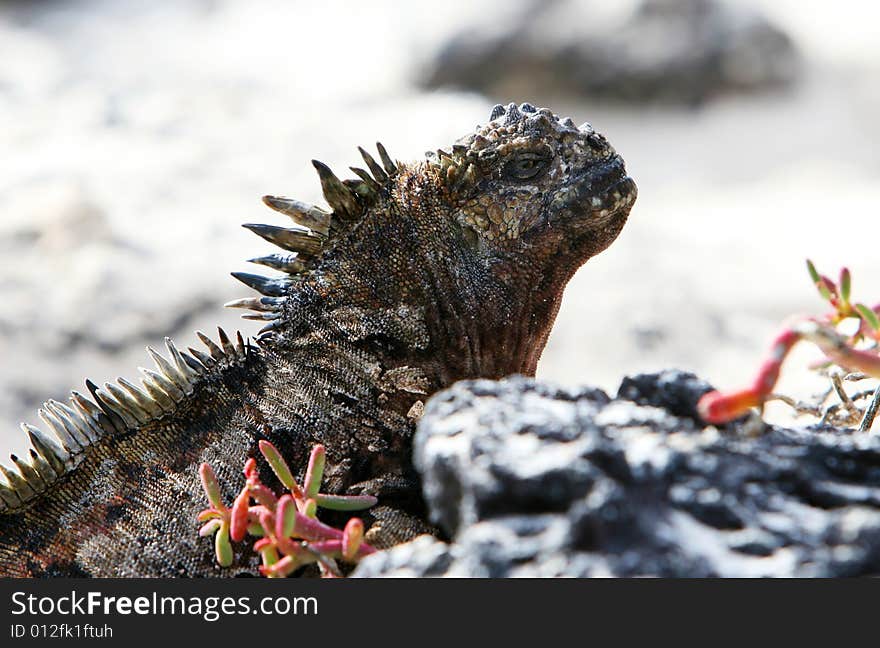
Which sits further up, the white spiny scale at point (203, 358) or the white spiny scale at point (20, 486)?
the white spiny scale at point (203, 358)

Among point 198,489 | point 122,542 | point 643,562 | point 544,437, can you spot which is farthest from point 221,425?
point 643,562

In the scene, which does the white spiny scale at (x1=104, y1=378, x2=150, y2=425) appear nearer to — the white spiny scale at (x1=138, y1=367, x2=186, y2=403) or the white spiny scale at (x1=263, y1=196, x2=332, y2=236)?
the white spiny scale at (x1=138, y1=367, x2=186, y2=403)

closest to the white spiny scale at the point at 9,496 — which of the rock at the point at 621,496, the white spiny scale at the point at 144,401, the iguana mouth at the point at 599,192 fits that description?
the white spiny scale at the point at 144,401

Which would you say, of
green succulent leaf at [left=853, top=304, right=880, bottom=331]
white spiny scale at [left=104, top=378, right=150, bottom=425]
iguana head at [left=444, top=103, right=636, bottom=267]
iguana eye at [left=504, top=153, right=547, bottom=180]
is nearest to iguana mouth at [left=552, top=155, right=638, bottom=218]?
iguana head at [left=444, top=103, right=636, bottom=267]

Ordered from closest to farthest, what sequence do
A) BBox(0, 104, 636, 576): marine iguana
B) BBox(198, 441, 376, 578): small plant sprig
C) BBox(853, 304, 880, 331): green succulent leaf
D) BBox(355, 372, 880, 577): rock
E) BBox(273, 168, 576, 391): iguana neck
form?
BBox(355, 372, 880, 577): rock → BBox(853, 304, 880, 331): green succulent leaf → BBox(198, 441, 376, 578): small plant sprig → BBox(0, 104, 636, 576): marine iguana → BBox(273, 168, 576, 391): iguana neck

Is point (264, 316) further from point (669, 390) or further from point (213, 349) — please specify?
point (669, 390)

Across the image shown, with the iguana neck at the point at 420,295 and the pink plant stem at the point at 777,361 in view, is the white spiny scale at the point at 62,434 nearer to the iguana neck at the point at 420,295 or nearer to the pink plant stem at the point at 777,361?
the iguana neck at the point at 420,295

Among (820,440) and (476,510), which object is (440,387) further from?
(476,510)

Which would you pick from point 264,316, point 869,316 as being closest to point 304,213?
point 264,316
